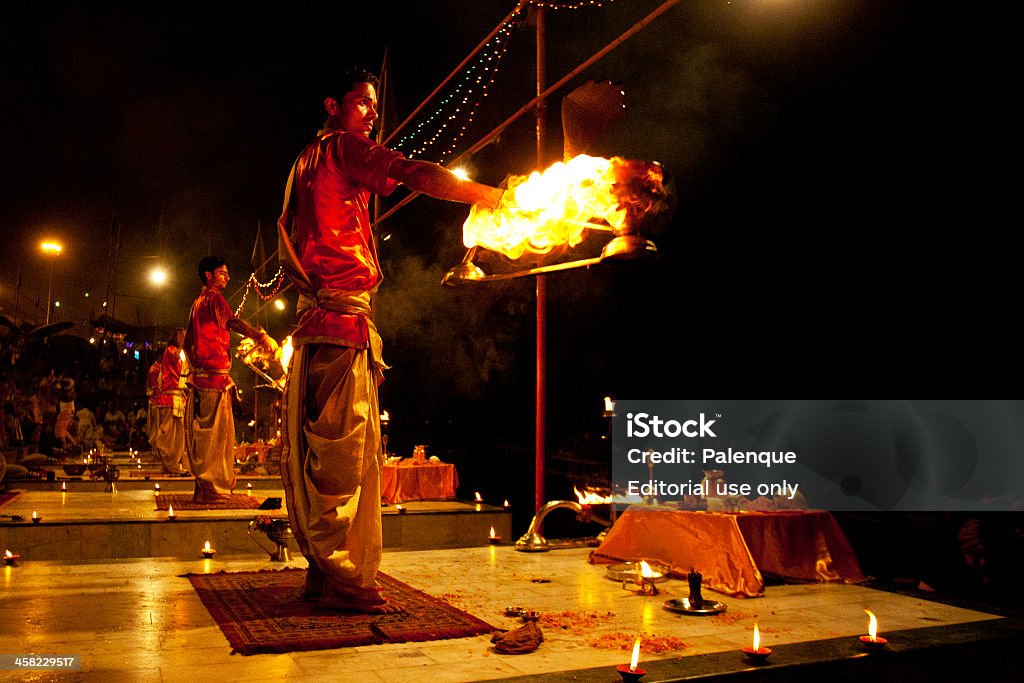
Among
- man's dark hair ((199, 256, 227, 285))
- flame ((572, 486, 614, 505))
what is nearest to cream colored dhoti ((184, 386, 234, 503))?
man's dark hair ((199, 256, 227, 285))

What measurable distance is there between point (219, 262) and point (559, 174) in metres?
5.12

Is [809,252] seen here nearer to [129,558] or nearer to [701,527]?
[701,527]

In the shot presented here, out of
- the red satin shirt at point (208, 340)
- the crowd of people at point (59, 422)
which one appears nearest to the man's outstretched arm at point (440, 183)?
the red satin shirt at point (208, 340)

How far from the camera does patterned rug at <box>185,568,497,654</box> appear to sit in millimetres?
3914

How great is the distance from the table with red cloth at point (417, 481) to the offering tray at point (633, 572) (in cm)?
512

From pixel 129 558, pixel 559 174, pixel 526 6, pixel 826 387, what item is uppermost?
pixel 526 6

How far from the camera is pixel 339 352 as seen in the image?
4.48 metres

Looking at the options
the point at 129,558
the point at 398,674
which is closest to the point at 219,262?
the point at 129,558

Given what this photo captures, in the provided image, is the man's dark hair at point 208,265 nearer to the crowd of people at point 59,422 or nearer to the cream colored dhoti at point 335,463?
the cream colored dhoti at point 335,463

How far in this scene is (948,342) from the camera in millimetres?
11023

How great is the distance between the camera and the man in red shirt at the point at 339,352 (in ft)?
14.1

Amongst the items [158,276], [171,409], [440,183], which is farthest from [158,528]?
[158,276]

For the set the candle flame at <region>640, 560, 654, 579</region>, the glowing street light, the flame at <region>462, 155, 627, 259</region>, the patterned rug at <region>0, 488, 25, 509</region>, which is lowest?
the candle flame at <region>640, 560, 654, 579</region>

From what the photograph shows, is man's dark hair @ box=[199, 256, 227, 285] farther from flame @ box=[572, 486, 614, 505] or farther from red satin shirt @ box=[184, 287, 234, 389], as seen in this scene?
flame @ box=[572, 486, 614, 505]
